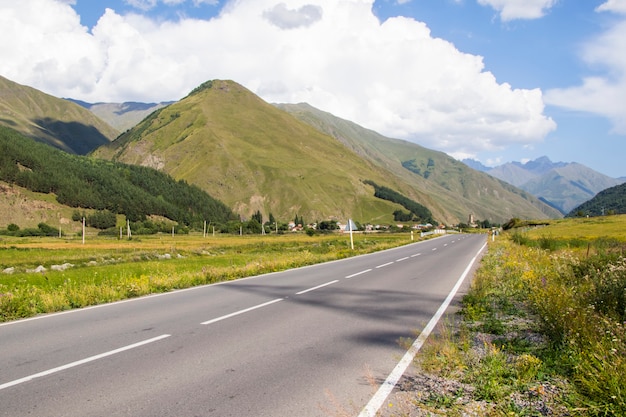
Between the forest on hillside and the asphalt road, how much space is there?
5454 inches

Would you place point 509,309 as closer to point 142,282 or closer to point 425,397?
point 425,397

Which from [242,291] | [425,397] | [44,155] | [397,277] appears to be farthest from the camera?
[44,155]

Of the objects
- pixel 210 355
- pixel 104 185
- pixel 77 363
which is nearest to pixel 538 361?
pixel 210 355

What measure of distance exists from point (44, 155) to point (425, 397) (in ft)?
606

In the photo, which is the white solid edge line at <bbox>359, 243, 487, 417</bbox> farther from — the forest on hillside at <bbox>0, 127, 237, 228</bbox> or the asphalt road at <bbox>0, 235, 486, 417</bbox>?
the forest on hillside at <bbox>0, 127, 237, 228</bbox>

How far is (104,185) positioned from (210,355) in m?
170

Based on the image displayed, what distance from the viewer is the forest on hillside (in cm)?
13838

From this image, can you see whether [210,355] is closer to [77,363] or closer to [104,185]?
[77,363]

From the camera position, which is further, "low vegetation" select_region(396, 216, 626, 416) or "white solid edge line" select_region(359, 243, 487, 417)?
"white solid edge line" select_region(359, 243, 487, 417)

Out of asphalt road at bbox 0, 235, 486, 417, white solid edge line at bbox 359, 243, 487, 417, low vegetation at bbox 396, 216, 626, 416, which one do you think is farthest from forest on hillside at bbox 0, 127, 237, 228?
low vegetation at bbox 396, 216, 626, 416

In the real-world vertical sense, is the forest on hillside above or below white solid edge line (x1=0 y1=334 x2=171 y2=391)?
above

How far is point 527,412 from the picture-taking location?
4.32 meters

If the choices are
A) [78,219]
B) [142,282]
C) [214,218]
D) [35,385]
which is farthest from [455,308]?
[214,218]

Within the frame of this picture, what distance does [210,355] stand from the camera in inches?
256
